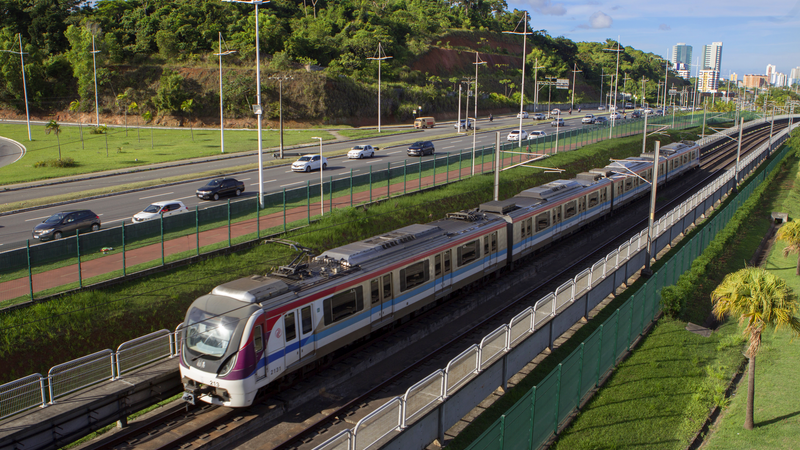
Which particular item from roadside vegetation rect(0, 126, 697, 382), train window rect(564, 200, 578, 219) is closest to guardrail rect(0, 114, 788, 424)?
roadside vegetation rect(0, 126, 697, 382)

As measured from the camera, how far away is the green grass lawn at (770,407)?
14922 millimetres

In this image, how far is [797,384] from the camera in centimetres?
1823

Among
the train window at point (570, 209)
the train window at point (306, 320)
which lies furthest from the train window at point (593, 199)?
the train window at point (306, 320)

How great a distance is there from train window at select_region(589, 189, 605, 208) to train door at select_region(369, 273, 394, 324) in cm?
2038

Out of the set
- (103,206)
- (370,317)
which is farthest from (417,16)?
(370,317)

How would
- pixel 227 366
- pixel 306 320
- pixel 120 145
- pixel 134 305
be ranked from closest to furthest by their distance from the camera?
pixel 227 366 < pixel 306 320 < pixel 134 305 < pixel 120 145

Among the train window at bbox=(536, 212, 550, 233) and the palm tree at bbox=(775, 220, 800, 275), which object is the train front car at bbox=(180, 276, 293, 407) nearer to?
the train window at bbox=(536, 212, 550, 233)

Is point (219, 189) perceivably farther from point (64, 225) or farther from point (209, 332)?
point (209, 332)

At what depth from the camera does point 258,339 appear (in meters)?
14.7

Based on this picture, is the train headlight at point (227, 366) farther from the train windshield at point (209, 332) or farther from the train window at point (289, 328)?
the train window at point (289, 328)

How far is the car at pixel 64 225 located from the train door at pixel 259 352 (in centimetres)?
1891

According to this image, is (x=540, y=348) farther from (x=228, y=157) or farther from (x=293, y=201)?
(x=228, y=157)

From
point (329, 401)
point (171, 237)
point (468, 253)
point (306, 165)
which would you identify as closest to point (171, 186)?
point (306, 165)

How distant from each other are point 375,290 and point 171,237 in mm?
10650
